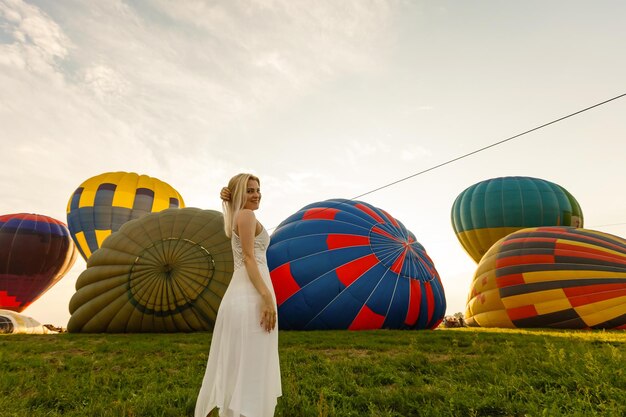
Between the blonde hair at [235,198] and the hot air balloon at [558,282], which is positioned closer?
the blonde hair at [235,198]

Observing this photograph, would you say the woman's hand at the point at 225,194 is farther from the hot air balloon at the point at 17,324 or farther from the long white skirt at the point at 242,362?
the hot air balloon at the point at 17,324

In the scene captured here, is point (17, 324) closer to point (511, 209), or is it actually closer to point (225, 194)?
point (225, 194)

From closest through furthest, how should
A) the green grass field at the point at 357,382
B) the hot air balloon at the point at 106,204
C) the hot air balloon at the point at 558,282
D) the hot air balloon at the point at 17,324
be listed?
the green grass field at the point at 357,382
the hot air balloon at the point at 558,282
the hot air balloon at the point at 17,324
the hot air balloon at the point at 106,204

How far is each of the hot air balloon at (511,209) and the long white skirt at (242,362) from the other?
67.6ft

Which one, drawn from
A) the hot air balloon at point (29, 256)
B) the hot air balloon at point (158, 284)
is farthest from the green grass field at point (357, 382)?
the hot air balloon at point (29, 256)

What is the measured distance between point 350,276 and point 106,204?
14921mm

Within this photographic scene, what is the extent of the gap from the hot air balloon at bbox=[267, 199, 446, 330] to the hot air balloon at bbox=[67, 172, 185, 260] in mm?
11827

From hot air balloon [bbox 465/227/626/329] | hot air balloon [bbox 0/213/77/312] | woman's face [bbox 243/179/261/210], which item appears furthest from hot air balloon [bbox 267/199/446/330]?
hot air balloon [bbox 0/213/77/312]

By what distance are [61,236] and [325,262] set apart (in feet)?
71.8

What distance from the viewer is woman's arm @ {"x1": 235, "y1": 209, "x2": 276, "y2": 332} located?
235 cm

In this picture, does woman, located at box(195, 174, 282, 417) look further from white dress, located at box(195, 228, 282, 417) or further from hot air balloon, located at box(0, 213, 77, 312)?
hot air balloon, located at box(0, 213, 77, 312)

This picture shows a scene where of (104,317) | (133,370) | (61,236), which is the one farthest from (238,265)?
(61,236)

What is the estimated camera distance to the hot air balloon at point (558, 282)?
10617mm

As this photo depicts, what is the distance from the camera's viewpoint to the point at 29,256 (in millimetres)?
23000
